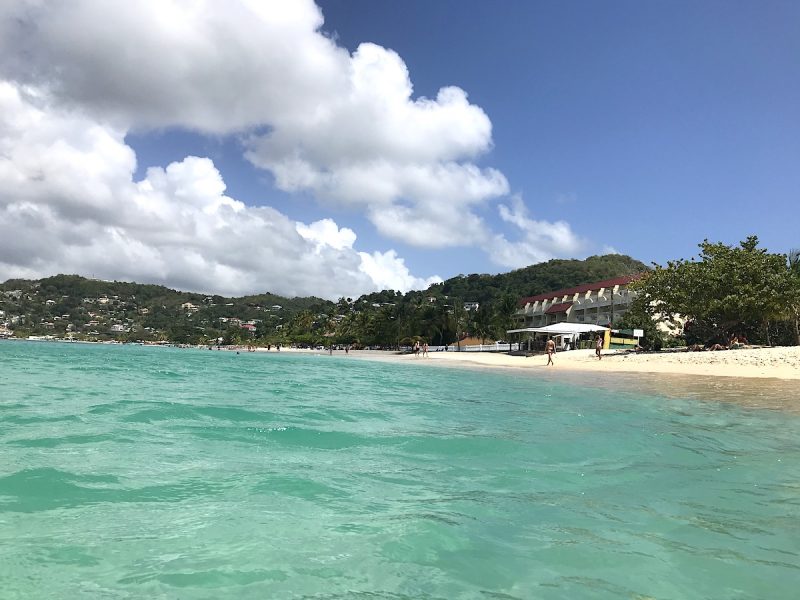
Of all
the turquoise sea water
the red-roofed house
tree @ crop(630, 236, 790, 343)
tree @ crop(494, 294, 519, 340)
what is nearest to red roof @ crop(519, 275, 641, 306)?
the red-roofed house

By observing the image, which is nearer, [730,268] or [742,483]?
[742,483]

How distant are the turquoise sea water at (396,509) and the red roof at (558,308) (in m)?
75.0

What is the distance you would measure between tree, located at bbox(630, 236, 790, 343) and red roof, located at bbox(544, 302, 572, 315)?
128ft

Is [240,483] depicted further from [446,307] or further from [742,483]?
[446,307]

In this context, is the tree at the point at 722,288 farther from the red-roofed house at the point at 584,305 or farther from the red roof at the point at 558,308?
the red roof at the point at 558,308

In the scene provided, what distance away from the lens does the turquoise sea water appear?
374 cm

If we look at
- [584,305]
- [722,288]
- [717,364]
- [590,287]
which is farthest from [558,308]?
[717,364]

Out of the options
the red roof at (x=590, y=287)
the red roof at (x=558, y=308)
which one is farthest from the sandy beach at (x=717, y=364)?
the red roof at (x=558, y=308)

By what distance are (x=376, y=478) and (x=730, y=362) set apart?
2999 cm

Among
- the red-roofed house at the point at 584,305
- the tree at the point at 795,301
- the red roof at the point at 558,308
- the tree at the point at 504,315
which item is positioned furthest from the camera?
the red roof at the point at 558,308

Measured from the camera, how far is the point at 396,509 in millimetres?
5363

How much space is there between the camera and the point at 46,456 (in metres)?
7.37

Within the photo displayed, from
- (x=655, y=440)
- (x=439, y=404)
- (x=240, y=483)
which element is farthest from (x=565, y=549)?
(x=439, y=404)

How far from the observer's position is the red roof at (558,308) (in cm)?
8394
